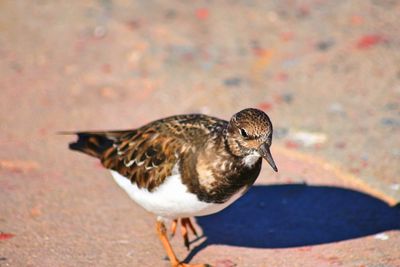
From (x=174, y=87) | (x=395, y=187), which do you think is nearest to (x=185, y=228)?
(x=395, y=187)

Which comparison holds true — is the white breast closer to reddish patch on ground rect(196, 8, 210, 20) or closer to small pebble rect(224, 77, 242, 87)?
small pebble rect(224, 77, 242, 87)

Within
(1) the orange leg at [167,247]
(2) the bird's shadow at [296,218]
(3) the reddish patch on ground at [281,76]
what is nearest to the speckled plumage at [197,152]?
(1) the orange leg at [167,247]

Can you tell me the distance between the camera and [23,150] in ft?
22.0

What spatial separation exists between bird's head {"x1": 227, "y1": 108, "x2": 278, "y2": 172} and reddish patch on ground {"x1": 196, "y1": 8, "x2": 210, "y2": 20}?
166 inches

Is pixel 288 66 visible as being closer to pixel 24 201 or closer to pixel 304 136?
pixel 304 136

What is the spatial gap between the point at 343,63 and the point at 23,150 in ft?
11.4

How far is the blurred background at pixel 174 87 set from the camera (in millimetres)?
5879

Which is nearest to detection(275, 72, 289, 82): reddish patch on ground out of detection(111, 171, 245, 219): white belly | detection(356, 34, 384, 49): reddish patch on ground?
detection(356, 34, 384, 49): reddish patch on ground

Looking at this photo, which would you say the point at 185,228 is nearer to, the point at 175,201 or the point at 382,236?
the point at 175,201

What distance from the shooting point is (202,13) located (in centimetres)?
867

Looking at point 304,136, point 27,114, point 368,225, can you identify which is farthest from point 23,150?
point 368,225

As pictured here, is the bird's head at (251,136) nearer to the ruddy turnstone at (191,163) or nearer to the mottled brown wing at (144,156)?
the ruddy turnstone at (191,163)

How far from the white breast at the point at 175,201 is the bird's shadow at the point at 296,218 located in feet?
1.78

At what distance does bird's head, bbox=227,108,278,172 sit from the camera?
4.46 meters
